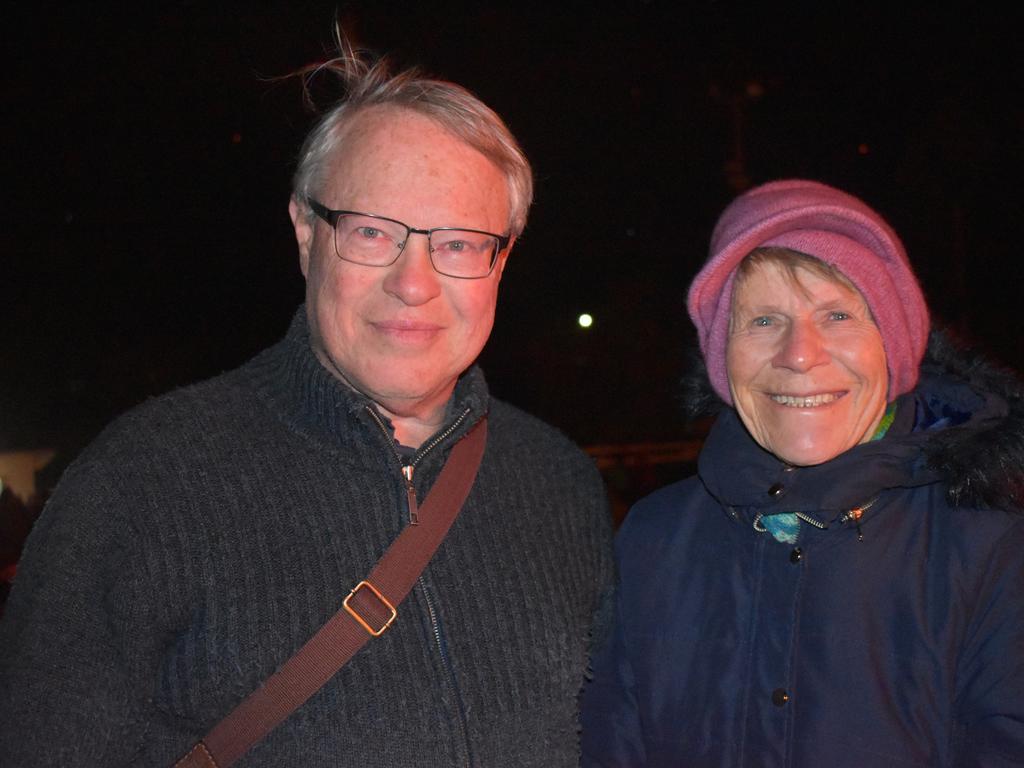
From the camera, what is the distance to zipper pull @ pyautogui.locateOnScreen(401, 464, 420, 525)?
2.07 meters

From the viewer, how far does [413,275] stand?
6.63 ft

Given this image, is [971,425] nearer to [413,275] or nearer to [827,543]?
Answer: [827,543]

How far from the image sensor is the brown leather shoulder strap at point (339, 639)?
1.81 m

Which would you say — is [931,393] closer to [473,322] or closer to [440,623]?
[473,322]

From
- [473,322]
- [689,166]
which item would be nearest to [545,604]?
[473,322]

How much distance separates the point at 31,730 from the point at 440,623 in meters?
0.87

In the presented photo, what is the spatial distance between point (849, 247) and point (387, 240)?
116 cm

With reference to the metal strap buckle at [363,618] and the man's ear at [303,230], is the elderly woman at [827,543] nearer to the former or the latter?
the metal strap buckle at [363,618]

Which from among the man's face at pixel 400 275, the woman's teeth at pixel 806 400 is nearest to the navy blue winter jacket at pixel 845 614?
the woman's teeth at pixel 806 400

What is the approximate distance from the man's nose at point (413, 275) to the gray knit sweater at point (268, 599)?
29 cm

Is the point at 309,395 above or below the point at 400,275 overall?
below

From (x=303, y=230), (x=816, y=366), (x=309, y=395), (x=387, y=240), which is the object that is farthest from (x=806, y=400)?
(x=303, y=230)

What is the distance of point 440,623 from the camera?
6.66 ft

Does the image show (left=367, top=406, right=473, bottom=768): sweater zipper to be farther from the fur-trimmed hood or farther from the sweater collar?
the fur-trimmed hood
